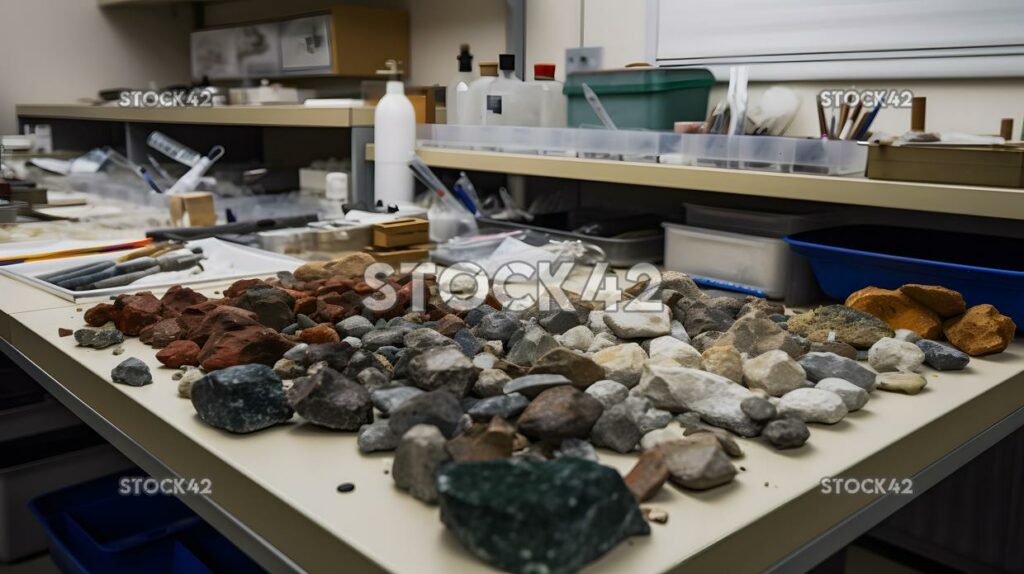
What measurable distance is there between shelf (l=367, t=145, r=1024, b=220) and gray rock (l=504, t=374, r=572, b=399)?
1.86ft

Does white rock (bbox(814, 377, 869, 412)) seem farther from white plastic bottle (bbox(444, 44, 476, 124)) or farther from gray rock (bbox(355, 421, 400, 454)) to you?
white plastic bottle (bbox(444, 44, 476, 124))

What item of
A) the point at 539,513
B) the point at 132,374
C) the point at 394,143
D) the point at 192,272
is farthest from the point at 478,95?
the point at 539,513

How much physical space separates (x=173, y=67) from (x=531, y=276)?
2871mm

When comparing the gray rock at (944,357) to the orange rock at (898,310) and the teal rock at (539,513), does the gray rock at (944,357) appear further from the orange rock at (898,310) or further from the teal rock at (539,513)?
the teal rock at (539,513)

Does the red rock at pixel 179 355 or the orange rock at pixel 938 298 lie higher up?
the orange rock at pixel 938 298

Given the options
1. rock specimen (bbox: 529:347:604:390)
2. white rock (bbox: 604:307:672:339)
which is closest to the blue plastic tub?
white rock (bbox: 604:307:672:339)

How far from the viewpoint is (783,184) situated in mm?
1183

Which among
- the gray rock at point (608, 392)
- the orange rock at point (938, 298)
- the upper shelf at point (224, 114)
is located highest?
the upper shelf at point (224, 114)

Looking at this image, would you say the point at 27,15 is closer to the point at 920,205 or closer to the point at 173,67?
the point at 173,67

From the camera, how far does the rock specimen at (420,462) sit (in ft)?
1.93

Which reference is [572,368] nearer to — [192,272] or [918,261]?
[918,261]

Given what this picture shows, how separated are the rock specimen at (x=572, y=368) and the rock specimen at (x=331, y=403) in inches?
6.4

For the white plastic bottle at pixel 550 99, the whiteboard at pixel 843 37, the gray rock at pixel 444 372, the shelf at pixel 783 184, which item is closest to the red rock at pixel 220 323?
the gray rock at pixel 444 372

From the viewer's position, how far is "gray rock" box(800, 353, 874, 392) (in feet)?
2.67
